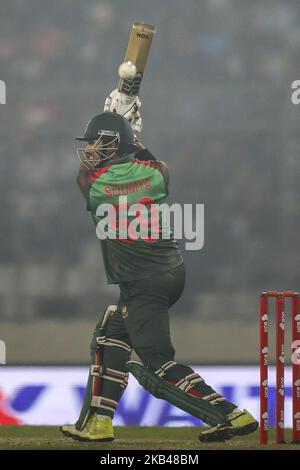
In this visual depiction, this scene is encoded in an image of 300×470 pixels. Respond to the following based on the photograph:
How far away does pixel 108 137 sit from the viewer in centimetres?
462

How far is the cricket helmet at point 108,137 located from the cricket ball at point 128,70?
0.91 ft

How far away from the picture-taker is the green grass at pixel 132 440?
4.49 m

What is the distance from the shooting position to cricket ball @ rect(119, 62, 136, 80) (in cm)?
486

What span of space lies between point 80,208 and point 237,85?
111 cm

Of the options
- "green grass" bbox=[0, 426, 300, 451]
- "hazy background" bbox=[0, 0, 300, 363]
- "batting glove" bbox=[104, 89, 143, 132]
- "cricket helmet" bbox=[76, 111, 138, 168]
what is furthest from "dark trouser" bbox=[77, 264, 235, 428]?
"hazy background" bbox=[0, 0, 300, 363]

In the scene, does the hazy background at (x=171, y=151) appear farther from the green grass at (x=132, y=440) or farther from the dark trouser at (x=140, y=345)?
the dark trouser at (x=140, y=345)

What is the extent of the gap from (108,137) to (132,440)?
48.6 inches

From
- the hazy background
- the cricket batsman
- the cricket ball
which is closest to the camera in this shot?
the cricket batsman

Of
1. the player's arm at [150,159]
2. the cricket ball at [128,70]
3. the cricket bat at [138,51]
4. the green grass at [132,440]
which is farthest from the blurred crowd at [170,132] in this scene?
the player's arm at [150,159]

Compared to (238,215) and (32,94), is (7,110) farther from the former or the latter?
(238,215)

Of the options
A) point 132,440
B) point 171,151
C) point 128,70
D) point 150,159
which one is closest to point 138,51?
point 128,70

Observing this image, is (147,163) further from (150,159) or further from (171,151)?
(171,151)

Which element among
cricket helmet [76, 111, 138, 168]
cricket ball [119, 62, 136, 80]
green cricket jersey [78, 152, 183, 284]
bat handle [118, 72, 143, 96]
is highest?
cricket ball [119, 62, 136, 80]

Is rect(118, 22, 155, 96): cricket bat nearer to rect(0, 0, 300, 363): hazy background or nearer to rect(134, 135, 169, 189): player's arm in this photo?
rect(134, 135, 169, 189): player's arm
